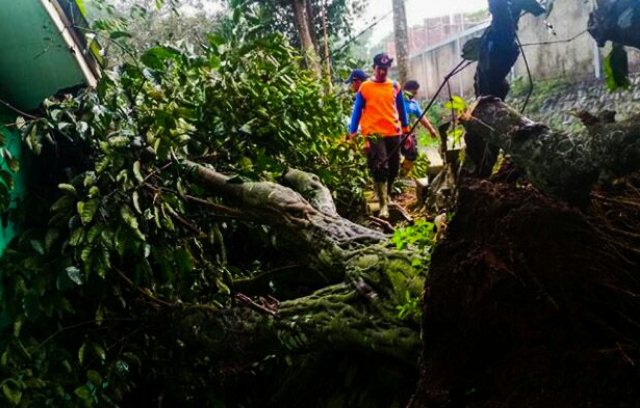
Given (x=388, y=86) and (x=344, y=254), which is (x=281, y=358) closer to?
(x=344, y=254)

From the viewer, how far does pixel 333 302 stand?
2.99m

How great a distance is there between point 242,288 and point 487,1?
3033mm

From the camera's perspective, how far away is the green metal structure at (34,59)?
10.4 ft

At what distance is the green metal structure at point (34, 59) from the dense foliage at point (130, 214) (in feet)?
0.51

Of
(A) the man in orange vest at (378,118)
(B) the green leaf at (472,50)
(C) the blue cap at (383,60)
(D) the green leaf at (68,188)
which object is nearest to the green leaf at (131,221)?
(D) the green leaf at (68,188)

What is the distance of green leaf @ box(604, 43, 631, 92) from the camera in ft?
6.16

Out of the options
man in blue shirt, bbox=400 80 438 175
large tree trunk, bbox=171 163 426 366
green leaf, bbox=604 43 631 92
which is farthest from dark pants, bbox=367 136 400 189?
green leaf, bbox=604 43 631 92

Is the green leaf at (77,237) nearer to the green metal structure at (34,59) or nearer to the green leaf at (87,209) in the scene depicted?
the green leaf at (87,209)

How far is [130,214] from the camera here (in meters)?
3.23

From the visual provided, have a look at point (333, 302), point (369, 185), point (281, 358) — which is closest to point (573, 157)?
point (333, 302)

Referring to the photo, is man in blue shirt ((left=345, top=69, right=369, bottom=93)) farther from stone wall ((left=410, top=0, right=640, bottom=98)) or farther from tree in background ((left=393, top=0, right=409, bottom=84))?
tree in background ((left=393, top=0, right=409, bottom=84))

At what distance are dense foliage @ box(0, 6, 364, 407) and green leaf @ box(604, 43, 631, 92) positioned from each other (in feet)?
7.07

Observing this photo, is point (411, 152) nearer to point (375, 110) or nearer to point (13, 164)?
point (375, 110)

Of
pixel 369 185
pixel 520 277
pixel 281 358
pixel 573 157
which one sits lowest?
pixel 369 185
